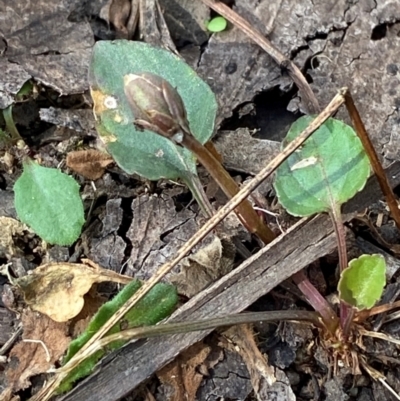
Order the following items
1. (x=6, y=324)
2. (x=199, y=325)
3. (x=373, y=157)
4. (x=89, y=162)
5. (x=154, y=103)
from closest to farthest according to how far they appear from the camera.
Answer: (x=154, y=103) < (x=199, y=325) < (x=373, y=157) < (x=6, y=324) < (x=89, y=162)

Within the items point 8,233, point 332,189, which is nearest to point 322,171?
point 332,189

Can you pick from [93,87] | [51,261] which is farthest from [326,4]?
[51,261]

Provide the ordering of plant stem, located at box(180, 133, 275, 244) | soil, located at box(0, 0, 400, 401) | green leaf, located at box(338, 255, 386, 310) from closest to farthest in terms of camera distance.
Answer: plant stem, located at box(180, 133, 275, 244)
green leaf, located at box(338, 255, 386, 310)
soil, located at box(0, 0, 400, 401)

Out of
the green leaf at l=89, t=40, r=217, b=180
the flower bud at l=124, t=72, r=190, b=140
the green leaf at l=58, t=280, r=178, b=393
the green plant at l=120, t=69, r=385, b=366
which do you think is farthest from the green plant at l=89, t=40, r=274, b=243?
the flower bud at l=124, t=72, r=190, b=140

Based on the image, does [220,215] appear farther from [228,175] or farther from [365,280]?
[365,280]

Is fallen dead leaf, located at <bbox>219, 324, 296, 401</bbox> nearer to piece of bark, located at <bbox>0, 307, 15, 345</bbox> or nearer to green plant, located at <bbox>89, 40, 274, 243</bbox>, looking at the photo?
Answer: green plant, located at <bbox>89, 40, 274, 243</bbox>

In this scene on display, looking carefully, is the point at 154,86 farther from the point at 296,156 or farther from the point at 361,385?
the point at 361,385
